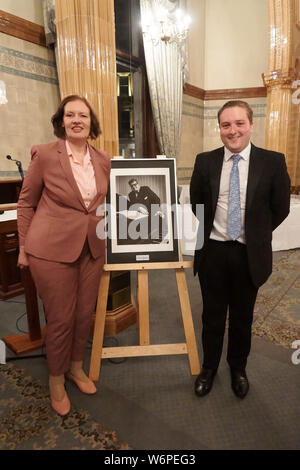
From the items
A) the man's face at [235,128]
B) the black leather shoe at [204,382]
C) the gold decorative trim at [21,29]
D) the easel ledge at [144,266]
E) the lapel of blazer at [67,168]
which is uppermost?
the gold decorative trim at [21,29]

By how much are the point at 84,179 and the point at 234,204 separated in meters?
0.85

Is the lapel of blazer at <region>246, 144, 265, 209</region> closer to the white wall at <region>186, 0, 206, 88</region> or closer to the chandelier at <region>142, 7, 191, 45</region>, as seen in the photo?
the chandelier at <region>142, 7, 191, 45</region>

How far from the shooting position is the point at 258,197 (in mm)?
1734

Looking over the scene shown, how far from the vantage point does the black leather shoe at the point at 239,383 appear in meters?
2.02

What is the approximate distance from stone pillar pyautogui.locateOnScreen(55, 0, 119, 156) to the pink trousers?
1.23m

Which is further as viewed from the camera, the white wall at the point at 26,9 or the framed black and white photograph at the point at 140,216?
the white wall at the point at 26,9

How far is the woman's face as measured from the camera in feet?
5.63

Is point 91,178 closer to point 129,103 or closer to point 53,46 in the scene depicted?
point 53,46

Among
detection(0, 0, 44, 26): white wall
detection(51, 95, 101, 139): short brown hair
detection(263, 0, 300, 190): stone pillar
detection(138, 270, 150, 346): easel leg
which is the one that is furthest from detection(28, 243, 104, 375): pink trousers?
detection(263, 0, 300, 190): stone pillar

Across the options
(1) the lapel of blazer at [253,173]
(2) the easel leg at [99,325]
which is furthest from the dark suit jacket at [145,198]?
(1) the lapel of blazer at [253,173]

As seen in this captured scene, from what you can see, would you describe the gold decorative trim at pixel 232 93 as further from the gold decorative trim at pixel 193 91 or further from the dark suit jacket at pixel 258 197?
the dark suit jacket at pixel 258 197

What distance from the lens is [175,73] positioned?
5.82 metres

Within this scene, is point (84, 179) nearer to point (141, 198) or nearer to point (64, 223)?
point (64, 223)

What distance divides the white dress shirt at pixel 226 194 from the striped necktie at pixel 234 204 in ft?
0.09
